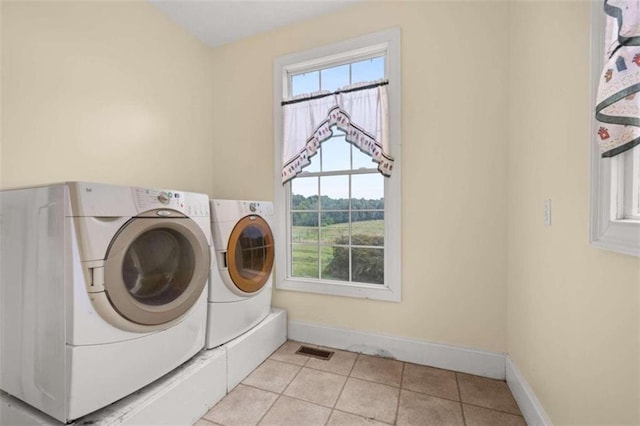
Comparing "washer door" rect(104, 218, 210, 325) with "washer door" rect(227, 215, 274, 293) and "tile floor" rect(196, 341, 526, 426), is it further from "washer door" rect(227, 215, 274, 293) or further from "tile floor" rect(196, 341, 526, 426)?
"tile floor" rect(196, 341, 526, 426)

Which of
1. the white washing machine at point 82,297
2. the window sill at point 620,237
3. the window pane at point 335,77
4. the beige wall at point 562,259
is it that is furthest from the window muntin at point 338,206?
the window sill at point 620,237

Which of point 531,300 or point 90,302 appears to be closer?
point 90,302

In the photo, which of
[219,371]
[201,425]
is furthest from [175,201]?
[201,425]

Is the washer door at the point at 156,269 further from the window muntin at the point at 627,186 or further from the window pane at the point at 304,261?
the window muntin at the point at 627,186

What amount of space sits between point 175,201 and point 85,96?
1.07 meters

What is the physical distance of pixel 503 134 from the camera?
1672mm

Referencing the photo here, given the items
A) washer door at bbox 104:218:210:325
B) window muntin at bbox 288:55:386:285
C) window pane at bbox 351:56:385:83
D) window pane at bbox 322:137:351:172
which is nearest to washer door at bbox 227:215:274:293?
washer door at bbox 104:218:210:325

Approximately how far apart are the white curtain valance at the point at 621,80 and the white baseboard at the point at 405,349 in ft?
4.98

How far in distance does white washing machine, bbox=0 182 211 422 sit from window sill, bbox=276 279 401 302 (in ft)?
3.44

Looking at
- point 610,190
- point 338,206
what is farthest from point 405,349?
point 610,190

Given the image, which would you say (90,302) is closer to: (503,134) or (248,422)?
(248,422)

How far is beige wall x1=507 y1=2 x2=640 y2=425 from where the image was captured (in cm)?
77

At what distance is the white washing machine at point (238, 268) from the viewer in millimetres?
1563

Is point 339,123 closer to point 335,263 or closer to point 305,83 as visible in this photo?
point 305,83
